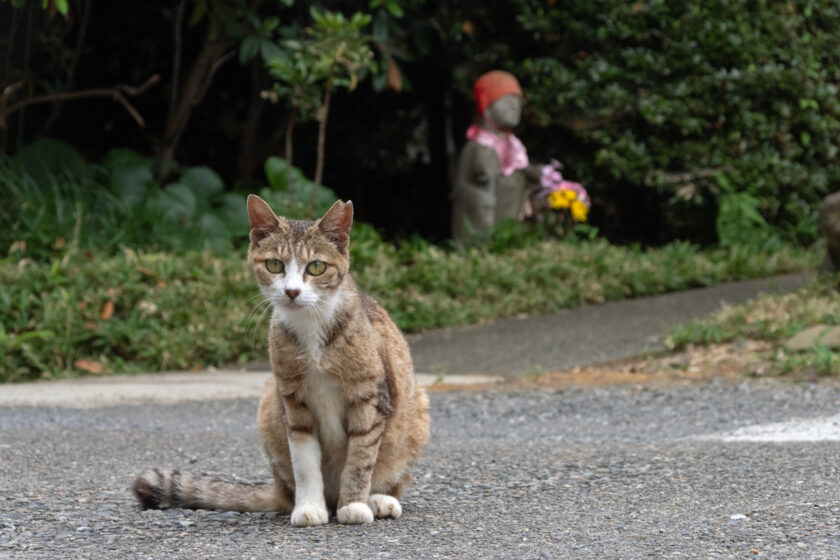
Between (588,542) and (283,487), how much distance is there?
1134 millimetres

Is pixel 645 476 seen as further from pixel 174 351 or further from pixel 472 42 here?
pixel 472 42

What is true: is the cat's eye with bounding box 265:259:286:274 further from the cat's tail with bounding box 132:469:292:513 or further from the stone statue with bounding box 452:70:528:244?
the stone statue with bounding box 452:70:528:244

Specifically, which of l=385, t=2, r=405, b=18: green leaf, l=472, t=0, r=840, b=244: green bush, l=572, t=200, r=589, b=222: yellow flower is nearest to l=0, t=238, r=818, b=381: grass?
l=572, t=200, r=589, b=222: yellow flower

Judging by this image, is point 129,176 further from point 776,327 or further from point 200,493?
point 200,493

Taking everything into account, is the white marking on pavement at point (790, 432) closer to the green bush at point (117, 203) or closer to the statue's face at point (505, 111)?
the green bush at point (117, 203)

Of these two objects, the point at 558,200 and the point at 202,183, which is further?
the point at 558,200

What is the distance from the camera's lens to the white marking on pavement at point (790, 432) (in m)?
5.30

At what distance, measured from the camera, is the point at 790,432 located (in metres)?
5.46

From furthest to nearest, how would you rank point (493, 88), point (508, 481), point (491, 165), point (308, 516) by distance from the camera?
1. point (491, 165)
2. point (493, 88)
3. point (508, 481)
4. point (308, 516)

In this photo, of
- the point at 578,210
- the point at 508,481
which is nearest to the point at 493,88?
the point at 578,210

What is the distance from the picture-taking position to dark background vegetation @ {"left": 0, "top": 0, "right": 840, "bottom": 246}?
10969 mm

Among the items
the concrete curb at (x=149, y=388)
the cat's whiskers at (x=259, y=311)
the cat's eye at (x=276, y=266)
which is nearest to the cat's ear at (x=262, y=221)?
the cat's eye at (x=276, y=266)

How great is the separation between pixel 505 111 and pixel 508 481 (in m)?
6.56

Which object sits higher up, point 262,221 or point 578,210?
point 578,210
